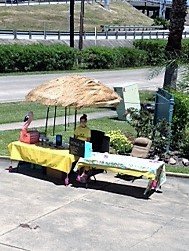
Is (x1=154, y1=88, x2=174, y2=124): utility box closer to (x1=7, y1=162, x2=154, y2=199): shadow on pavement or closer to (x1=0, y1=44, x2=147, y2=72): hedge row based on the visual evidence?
(x1=7, y1=162, x2=154, y2=199): shadow on pavement

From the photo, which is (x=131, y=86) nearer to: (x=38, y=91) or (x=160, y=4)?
(x=38, y=91)

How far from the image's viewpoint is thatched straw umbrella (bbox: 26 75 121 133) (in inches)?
449

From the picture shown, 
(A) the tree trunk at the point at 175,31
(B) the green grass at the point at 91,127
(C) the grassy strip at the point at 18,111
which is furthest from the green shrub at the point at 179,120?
(A) the tree trunk at the point at 175,31

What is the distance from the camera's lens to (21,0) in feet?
295

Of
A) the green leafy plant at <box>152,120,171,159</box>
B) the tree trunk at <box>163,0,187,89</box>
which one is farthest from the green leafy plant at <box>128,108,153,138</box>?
the tree trunk at <box>163,0,187,89</box>

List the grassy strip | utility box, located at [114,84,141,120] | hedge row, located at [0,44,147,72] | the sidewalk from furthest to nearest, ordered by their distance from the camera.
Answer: hedge row, located at [0,44,147,72] → utility box, located at [114,84,141,120] → the grassy strip → the sidewalk

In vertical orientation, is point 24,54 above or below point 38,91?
below

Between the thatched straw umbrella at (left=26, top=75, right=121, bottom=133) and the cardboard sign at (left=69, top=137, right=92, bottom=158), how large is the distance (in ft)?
2.18

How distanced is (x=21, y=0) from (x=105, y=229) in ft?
276

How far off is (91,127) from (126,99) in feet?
7.46

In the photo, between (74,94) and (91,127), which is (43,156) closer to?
(74,94)

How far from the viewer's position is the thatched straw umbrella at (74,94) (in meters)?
11.4

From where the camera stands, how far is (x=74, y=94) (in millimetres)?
11539

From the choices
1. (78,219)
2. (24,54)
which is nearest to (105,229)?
(78,219)
